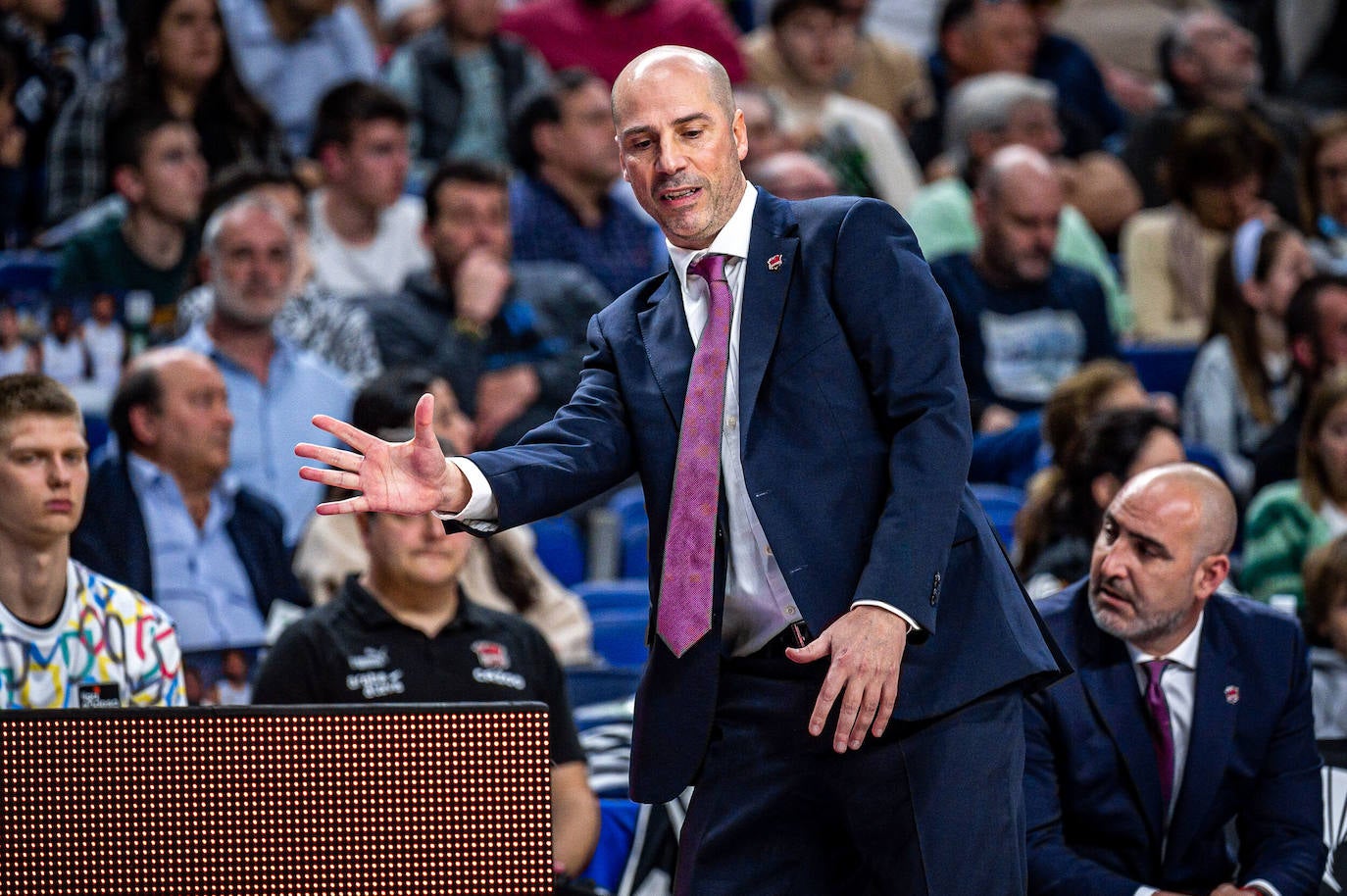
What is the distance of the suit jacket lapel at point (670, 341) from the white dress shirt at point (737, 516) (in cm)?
2

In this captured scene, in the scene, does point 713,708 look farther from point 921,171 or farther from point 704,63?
point 921,171

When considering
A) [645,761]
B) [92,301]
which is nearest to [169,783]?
[645,761]

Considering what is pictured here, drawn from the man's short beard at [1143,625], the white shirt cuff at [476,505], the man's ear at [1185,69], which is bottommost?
the man's short beard at [1143,625]

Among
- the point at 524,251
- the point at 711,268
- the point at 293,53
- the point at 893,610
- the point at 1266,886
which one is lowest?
A: the point at 1266,886

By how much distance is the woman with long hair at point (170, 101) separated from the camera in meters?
7.14

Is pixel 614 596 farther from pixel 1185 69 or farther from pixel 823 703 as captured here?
pixel 1185 69

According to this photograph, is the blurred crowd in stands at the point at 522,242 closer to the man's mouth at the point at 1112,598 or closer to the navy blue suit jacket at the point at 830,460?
the man's mouth at the point at 1112,598

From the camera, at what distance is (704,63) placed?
274 centimetres

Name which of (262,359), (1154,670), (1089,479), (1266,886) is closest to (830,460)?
(1154,670)

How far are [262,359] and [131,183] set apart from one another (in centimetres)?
107

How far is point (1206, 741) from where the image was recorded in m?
3.68

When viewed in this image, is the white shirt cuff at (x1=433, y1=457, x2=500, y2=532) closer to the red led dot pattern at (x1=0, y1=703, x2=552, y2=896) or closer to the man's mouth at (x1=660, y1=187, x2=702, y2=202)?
the red led dot pattern at (x1=0, y1=703, x2=552, y2=896)

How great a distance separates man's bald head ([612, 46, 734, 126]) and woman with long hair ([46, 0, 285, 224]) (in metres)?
4.80

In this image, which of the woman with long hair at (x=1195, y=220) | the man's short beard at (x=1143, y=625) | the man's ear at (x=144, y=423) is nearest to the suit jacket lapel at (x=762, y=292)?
the man's short beard at (x=1143, y=625)
